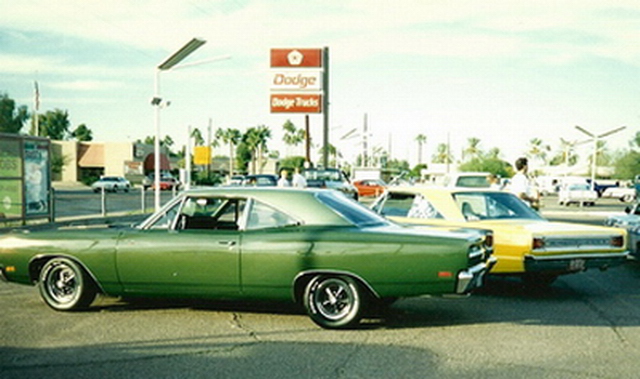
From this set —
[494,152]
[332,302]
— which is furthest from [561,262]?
[494,152]

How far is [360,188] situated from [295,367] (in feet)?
132

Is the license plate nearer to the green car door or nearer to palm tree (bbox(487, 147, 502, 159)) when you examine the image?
the green car door

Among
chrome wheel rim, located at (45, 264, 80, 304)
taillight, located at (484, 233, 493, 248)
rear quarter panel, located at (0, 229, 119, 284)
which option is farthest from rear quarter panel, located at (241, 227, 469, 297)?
chrome wheel rim, located at (45, 264, 80, 304)

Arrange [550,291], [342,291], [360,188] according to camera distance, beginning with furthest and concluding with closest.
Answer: [360,188], [550,291], [342,291]

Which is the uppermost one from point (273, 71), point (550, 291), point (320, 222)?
point (273, 71)

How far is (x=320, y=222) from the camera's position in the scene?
6352mm

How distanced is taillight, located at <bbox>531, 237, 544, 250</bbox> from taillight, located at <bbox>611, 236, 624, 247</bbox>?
38.2 inches

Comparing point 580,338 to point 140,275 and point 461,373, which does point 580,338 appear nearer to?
point 461,373

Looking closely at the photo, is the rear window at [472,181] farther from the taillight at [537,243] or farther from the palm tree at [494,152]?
the palm tree at [494,152]

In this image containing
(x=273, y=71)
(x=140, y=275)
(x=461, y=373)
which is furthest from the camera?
(x=273, y=71)

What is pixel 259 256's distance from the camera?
247 inches

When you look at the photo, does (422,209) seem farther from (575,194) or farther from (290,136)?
(290,136)

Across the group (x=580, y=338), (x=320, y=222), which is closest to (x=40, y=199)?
(x=320, y=222)

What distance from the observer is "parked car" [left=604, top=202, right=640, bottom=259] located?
10023 millimetres
